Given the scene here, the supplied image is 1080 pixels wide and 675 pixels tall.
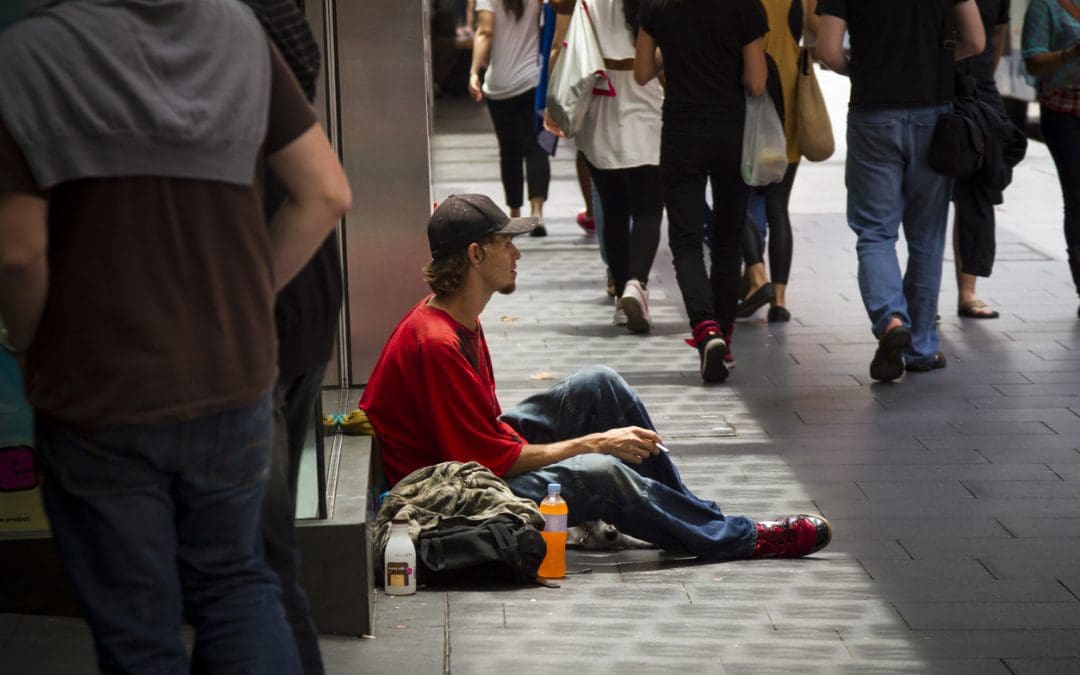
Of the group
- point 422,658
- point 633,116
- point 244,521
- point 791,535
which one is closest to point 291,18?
point 244,521

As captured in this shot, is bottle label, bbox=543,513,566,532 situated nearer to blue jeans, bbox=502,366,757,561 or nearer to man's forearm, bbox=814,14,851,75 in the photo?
blue jeans, bbox=502,366,757,561

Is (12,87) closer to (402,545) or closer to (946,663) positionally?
(402,545)

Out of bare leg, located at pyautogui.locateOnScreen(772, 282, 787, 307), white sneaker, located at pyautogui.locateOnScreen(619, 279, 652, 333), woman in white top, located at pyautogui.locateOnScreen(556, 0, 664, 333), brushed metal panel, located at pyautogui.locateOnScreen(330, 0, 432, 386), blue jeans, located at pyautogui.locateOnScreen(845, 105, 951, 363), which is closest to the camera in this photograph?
brushed metal panel, located at pyautogui.locateOnScreen(330, 0, 432, 386)

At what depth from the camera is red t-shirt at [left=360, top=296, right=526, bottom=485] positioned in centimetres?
477

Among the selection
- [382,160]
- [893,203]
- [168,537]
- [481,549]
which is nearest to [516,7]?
[893,203]

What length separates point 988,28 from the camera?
26.6 ft

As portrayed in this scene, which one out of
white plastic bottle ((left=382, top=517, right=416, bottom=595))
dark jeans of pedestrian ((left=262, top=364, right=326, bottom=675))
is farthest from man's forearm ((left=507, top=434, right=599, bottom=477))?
dark jeans of pedestrian ((left=262, top=364, right=326, bottom=675))

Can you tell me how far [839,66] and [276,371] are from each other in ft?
16.8

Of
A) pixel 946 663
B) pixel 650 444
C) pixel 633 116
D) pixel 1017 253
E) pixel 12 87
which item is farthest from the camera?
pixel 1017 253

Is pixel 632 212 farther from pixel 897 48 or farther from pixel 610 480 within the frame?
pixel 610 480

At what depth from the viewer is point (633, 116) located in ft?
28.2

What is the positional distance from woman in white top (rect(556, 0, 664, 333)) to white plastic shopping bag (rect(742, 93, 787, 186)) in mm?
1175

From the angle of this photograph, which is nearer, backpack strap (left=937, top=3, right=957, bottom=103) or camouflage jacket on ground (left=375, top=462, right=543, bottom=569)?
camouflage jacket on ground (left=375, top=462, right=543, bottom=569)

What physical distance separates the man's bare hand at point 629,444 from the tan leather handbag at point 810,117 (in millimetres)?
3438
